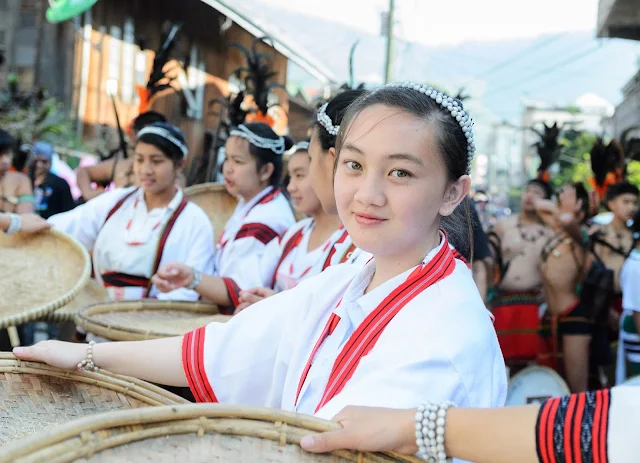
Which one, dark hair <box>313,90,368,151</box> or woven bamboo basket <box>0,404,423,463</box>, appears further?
dark hair <box>313,90,368,151</box>

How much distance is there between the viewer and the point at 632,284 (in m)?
4.36

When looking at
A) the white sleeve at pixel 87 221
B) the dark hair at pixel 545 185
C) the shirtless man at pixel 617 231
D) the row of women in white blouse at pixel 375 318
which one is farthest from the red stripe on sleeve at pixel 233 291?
the dark hair at pixel 545 185

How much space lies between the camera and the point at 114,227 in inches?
143

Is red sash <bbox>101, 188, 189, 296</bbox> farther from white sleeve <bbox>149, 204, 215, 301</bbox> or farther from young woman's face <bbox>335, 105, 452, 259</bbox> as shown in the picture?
young woman's face <bbox>335, 105, 452, 259</bbox>

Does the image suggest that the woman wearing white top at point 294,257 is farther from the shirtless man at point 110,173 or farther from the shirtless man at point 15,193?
the shirtless man at point 15,193

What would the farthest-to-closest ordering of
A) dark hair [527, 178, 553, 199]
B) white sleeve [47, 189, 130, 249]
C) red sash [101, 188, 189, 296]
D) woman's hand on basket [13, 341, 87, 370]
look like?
1. dark hair [527, 178, 553, 199]
2. white sleeve [47, 189, 130, 249]
3. red sash [101, 188, 189, 296]
4. woman's hand on basket [13, 341, 87, 370]

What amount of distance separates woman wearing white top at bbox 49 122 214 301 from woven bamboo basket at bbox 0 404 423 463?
226 cm

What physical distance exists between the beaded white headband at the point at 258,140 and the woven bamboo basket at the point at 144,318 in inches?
39.2

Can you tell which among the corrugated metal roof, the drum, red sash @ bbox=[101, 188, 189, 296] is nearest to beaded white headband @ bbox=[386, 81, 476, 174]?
red sash @ bbox=[101, 188, 189, 296]

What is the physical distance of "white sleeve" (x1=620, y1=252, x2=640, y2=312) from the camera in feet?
14.2

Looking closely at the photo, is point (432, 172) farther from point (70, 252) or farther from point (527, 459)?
point (70, 252)

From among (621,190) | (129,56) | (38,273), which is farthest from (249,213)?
(129,56)

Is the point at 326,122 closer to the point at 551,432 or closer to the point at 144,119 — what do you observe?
the point at 551,432

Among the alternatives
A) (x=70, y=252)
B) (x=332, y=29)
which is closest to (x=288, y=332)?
(x=70, y=252)
